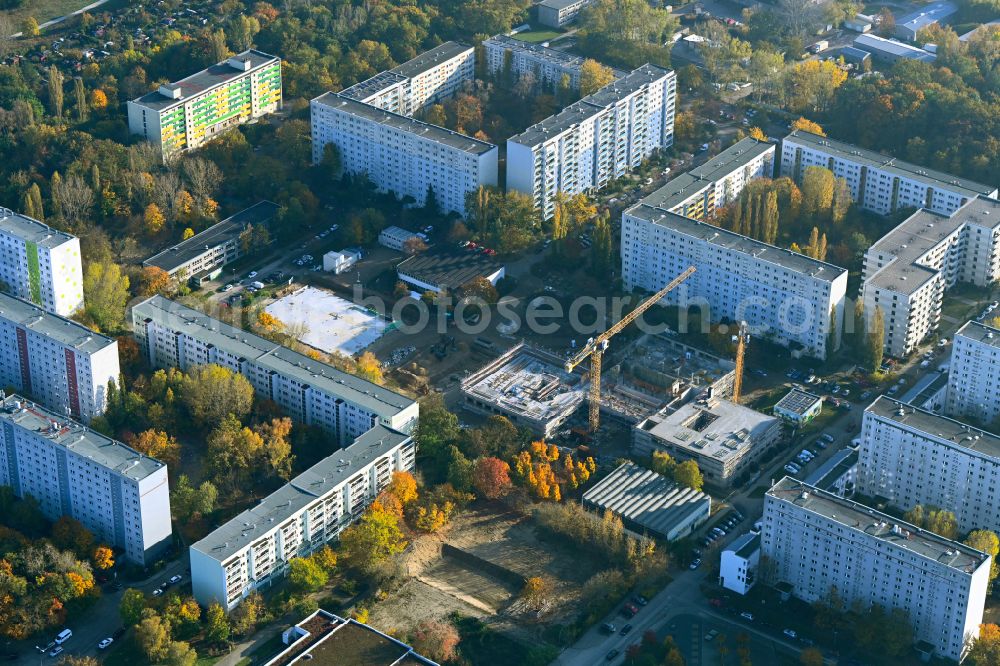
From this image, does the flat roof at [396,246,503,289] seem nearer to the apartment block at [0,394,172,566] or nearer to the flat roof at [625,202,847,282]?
the flat roof at [625,202,847,282]

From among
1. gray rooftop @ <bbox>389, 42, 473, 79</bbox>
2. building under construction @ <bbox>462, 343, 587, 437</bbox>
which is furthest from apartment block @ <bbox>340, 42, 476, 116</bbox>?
building under construction @ <bbox>462, 343, 587, 437</bbox>

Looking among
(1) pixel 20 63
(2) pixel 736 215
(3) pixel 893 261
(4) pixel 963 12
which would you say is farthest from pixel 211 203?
(4) pixel 963 12

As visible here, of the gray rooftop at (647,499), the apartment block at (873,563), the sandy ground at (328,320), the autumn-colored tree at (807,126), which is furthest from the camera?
the autumn-colored tree at (807,126)

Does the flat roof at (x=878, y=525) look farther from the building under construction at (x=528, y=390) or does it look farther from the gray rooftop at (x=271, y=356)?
the gray rooftop at (x=271, y=356)

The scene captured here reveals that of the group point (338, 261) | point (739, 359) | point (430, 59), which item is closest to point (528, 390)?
point (739, 359)

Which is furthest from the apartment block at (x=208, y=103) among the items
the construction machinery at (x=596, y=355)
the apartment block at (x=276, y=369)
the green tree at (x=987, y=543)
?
the green tree at (x=987, y=543)

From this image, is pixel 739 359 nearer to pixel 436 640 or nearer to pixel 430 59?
pixel 436 640
